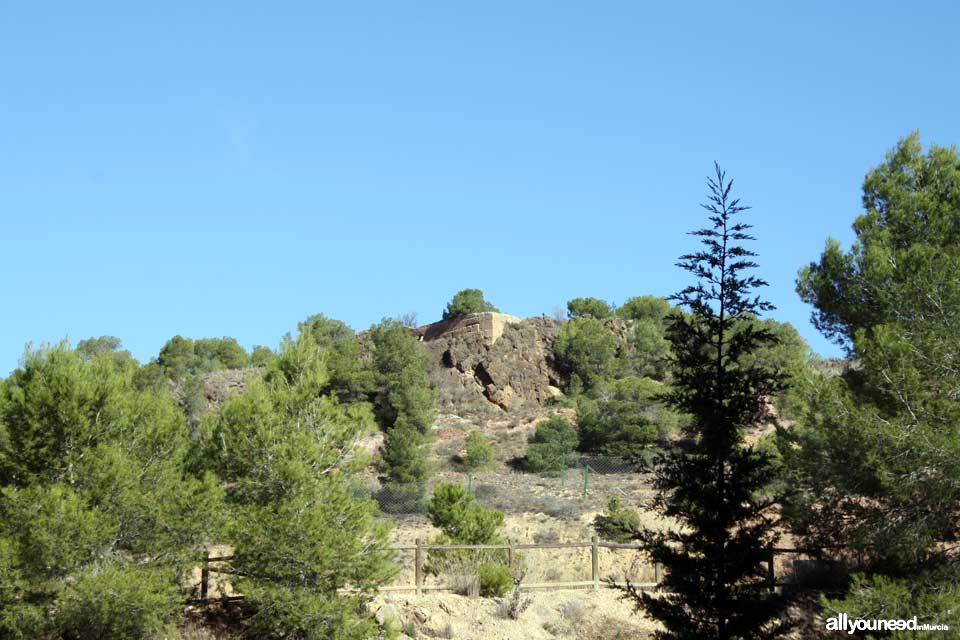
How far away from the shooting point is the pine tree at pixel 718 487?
47.5ft

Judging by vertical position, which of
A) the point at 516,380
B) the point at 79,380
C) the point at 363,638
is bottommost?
the point at 363,638

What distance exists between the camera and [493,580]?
21828 millimetres

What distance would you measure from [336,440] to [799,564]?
1092 cm

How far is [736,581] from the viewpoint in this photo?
48.2 feet

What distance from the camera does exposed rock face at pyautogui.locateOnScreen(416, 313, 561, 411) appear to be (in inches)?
2347

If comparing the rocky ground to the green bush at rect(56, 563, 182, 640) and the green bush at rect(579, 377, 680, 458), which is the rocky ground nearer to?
the green bush at rect(56, 563, 182, 640)

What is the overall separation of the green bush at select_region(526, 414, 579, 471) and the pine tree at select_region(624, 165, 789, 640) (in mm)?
28483

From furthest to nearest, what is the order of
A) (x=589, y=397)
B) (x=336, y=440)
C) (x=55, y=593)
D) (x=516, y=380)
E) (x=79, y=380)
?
(x=516, y=380) → (x=589, y=397) → (x=336, y=440) → (x=79, y=380) → (x=55, y=593)

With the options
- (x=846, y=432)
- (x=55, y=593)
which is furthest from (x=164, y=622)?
(x=846, y=432)

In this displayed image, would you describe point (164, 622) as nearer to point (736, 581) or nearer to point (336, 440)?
point (336, 440)

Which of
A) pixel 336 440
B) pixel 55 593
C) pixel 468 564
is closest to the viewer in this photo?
pixel 55 593

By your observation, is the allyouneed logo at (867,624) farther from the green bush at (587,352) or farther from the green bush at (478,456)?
the green bush at (587,352)

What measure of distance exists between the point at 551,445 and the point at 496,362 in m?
15.8

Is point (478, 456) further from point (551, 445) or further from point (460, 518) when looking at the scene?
point (460, 518)
